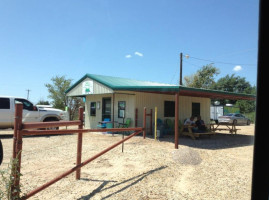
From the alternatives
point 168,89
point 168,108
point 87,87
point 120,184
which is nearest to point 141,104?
point 168,108

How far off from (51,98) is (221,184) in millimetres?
29733

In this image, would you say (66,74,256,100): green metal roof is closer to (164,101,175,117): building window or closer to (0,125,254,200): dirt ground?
(164,101,175,117): building window

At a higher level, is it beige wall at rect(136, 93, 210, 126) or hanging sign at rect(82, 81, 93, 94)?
hanging sign at rect(82, 81, 93, 94)

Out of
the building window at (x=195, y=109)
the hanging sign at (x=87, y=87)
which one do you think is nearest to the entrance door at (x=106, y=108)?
the hanging sign at (x=87, y=87)

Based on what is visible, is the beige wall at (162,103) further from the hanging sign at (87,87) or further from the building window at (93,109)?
the building window at (93,109)

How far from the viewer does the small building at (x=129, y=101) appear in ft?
45.1

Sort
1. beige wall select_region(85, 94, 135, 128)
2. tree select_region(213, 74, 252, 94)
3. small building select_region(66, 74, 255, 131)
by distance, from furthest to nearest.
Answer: beige wall select_region(85, 94, 135, 128), small building select_region(66, 74, 255, 131), tree select_region(213, 74, 252, 94)

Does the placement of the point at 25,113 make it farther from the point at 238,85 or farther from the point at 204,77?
the point at 204,77

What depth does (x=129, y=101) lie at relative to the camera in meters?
14.1

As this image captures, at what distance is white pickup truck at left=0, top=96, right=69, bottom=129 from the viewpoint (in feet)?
38.6

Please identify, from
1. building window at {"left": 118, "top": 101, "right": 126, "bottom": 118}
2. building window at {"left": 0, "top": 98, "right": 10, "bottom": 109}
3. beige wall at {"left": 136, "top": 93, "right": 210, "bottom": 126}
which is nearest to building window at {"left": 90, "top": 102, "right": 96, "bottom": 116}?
building window at {"left": 118, "top": 101, "right": 126, "bottom": 118}

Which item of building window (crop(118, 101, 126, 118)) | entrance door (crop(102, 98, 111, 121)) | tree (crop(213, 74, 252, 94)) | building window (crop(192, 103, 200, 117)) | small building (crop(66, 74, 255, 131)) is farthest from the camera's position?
building window (crop(192, 103, 200, 117))

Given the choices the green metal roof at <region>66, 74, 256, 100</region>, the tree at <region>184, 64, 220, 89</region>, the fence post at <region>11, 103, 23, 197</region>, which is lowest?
the fence post at <region>11, 103, 23, 197</region>

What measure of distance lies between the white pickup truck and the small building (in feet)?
9.59
